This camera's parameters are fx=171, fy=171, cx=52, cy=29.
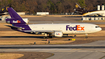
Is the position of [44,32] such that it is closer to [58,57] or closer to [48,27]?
[48,27]

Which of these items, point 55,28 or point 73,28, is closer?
point 73,28

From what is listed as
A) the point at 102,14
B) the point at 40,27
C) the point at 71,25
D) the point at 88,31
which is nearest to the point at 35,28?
the point at 40,27

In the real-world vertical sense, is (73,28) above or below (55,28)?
below

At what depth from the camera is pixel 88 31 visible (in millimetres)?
50812

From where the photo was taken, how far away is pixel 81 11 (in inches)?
5630

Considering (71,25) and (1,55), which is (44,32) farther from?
(1,55)

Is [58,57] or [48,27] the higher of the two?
[48,27]

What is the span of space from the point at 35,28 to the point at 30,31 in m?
1.79

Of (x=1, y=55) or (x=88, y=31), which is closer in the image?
(x=1, y=55)

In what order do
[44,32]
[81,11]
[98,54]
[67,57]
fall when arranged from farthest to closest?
[81,11], [44,32], [98,54], [67,57]

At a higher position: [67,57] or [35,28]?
[35,28]

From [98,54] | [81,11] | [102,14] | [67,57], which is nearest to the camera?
[67,57]

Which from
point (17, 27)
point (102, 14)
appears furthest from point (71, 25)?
point (102, 14)

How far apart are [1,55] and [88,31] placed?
28442mm
